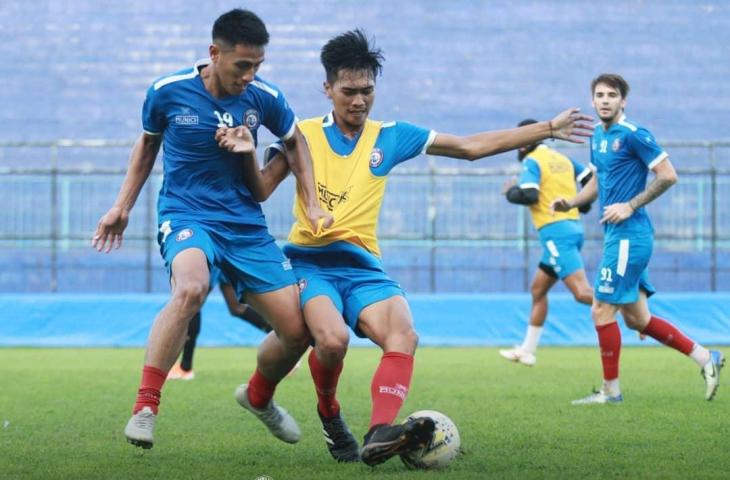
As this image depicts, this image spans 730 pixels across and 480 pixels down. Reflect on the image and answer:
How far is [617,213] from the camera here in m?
9.54

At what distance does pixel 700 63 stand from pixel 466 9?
15.5 ft

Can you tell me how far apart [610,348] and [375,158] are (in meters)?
3.72

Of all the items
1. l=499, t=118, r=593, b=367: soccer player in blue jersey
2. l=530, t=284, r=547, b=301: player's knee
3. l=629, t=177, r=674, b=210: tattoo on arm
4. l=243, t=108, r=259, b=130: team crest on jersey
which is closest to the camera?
l=243, t=108, r=259, b=130: team crest on jersey

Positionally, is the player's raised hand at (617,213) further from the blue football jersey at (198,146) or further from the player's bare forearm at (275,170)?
the blue football jersey at (198,146)

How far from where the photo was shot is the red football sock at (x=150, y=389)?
597 centimetres

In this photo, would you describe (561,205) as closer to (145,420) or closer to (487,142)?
(487,142)

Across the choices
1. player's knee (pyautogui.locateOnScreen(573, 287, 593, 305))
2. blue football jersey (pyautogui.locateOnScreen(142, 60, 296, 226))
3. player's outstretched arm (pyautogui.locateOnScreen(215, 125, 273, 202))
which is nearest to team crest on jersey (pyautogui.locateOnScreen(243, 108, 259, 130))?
blue football jersey (pyautogui.locateOnScreen(142, 60, 296, 226))

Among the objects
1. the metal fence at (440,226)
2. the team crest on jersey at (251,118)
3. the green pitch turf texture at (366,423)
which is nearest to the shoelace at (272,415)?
A: the green pitch turf texture at (366,423)

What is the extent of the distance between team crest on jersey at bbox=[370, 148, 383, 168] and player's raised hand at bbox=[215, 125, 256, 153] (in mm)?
692

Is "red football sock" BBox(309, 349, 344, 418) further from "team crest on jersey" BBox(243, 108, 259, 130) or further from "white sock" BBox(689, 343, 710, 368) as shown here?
"white sock" BBox(689, 343, 710, 368)

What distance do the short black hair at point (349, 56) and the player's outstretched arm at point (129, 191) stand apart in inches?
37.8

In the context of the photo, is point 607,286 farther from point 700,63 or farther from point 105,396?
point 700,63

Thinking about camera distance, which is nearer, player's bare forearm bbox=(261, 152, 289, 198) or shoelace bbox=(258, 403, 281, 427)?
player's bare forearm bbox=(261, 152, 289, 198)

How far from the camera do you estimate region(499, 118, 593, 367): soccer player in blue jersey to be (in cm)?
1345
